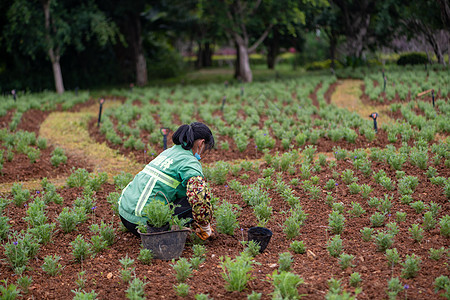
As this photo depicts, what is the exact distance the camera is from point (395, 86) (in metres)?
14.9

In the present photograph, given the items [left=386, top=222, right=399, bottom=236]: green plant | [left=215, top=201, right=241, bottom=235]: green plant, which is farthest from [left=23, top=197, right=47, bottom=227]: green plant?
[left=386, top=222, right=399, bottom=236]: green plant

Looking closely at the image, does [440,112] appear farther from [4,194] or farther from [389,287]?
[4,194]

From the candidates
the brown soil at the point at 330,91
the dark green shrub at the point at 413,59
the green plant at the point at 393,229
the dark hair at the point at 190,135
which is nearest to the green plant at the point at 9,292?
the dark hair at the point at 190,135

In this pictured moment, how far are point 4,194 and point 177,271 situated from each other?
4.05 metres

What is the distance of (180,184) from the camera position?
444 centimetres

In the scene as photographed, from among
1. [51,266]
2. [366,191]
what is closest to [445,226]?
[366,191]

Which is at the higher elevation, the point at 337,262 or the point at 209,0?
the point at 209,0

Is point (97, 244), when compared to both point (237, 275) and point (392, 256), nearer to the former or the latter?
point (237, 275)

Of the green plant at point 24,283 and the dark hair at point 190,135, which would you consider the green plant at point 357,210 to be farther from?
the green plant at point 24,283

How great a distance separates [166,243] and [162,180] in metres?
0.61

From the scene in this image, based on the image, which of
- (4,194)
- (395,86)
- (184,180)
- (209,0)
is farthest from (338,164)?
(209,0)

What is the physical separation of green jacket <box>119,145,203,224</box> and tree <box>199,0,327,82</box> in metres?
16.5

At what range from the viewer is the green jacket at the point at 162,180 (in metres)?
4.27

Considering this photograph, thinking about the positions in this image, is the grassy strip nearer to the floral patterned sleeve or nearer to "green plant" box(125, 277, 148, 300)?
the floral patterned sleeve
